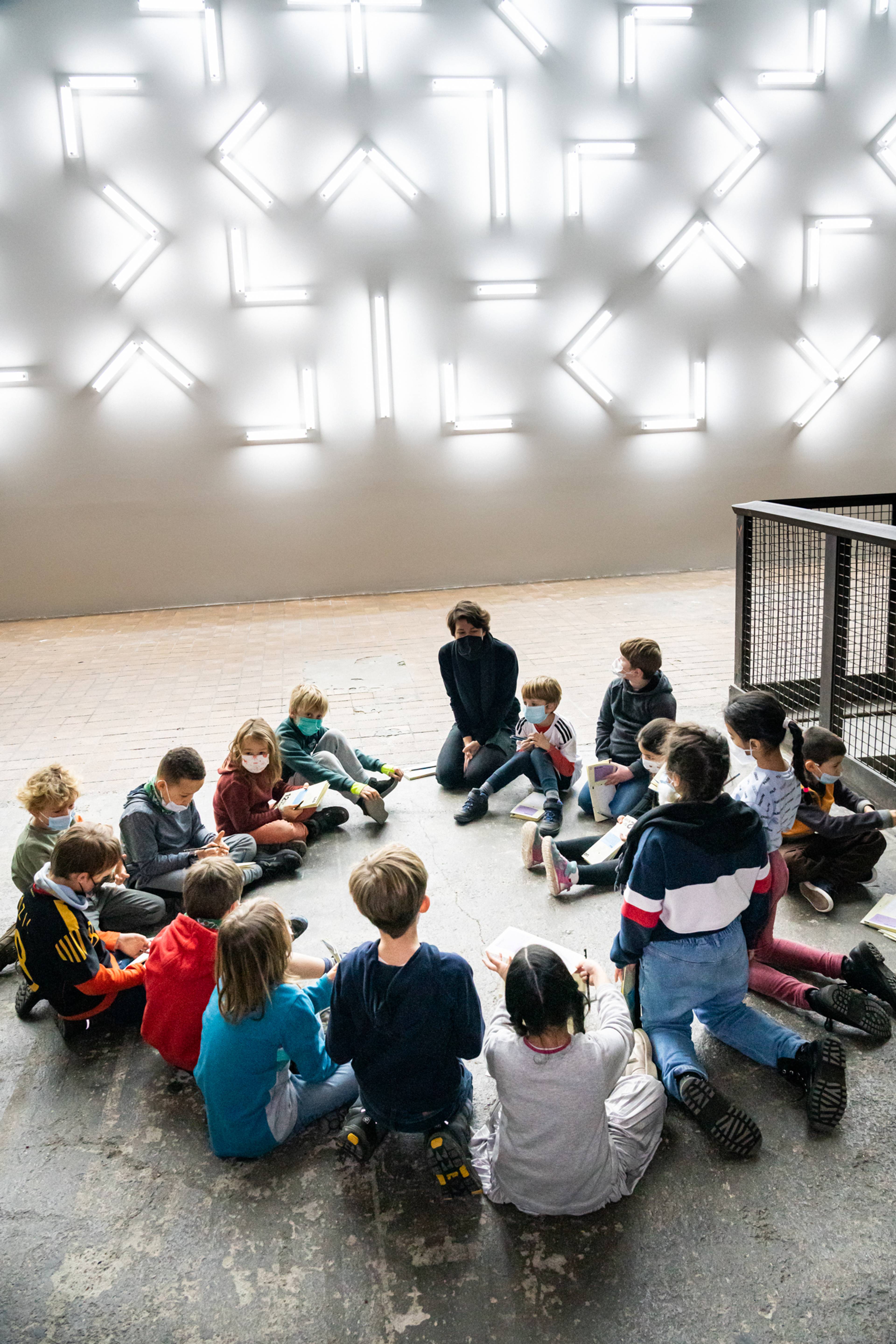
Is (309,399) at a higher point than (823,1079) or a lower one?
higher

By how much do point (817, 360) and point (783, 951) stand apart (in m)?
9.98

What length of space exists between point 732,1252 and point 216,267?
10.4 m

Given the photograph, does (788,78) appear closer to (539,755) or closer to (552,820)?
(539,755)

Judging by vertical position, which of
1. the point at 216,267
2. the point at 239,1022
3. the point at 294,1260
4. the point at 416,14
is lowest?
the point at 294,1260

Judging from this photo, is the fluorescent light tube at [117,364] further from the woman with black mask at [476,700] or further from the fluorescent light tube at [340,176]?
the woman with black mask at [476,700]

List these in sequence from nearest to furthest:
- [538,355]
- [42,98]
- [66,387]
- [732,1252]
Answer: [732,1252] → [42,98] → [66,387] → [538,355]

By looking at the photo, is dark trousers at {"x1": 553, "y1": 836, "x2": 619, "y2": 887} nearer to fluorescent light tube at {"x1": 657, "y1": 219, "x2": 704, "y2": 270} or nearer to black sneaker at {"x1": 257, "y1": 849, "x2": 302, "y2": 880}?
black sneaker at {"x1": 257, "y1": 849, "x2": 302, "y2": 880}

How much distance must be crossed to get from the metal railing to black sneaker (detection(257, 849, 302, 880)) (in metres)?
2.95

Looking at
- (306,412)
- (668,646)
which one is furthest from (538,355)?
(668,646)

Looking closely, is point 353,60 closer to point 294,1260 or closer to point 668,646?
point 668,646

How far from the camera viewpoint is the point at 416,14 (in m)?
10.4

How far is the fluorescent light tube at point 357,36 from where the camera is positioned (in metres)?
10.3

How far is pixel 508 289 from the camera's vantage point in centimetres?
1113

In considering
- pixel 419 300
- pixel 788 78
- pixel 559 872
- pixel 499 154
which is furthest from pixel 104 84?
pixel 559 872
